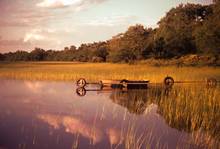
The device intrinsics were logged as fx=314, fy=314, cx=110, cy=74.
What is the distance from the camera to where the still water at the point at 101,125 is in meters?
8.62

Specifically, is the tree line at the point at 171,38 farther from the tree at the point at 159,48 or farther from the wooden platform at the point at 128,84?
the wooden platform at the point at 128,84

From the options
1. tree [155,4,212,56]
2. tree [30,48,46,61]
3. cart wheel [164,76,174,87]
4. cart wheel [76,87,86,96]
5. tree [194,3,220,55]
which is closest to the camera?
cart wheel [76,87,86,96]

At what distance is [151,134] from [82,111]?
471cm

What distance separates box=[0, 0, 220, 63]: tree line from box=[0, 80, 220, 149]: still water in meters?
19.3

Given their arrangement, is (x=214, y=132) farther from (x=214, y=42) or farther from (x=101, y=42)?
(x=101, y=42)

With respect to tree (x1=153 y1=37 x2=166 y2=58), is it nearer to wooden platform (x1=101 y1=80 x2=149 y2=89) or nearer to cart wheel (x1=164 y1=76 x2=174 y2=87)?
cart wheel (x1=164 y1=76 x2=174 y2=87)

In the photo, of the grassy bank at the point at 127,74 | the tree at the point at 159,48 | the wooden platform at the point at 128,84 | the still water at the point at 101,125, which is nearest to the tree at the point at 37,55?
the tree at the point at 159,48

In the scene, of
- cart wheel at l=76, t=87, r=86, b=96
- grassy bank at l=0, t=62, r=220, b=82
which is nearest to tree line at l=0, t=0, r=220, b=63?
grassy bank at l=0, t=62, r=220, b=82

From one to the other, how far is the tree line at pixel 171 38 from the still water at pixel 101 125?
758 inches

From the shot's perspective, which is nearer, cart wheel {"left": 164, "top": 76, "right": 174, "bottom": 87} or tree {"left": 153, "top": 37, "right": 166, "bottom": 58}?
cart wheel {"left": 164, "top": 76, "right": 174, "bottom": 87}

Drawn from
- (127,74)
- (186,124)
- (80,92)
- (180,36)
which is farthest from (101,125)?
(180,36)

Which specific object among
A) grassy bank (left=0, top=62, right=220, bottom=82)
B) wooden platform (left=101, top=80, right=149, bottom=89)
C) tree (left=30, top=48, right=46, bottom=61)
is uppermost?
tree (left=30, top=48, right=46, bottom=61)

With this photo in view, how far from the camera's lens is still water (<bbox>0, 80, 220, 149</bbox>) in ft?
28.3

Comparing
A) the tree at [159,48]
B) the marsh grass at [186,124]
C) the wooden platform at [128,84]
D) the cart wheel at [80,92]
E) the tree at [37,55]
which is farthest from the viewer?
the tree at [37,55]
